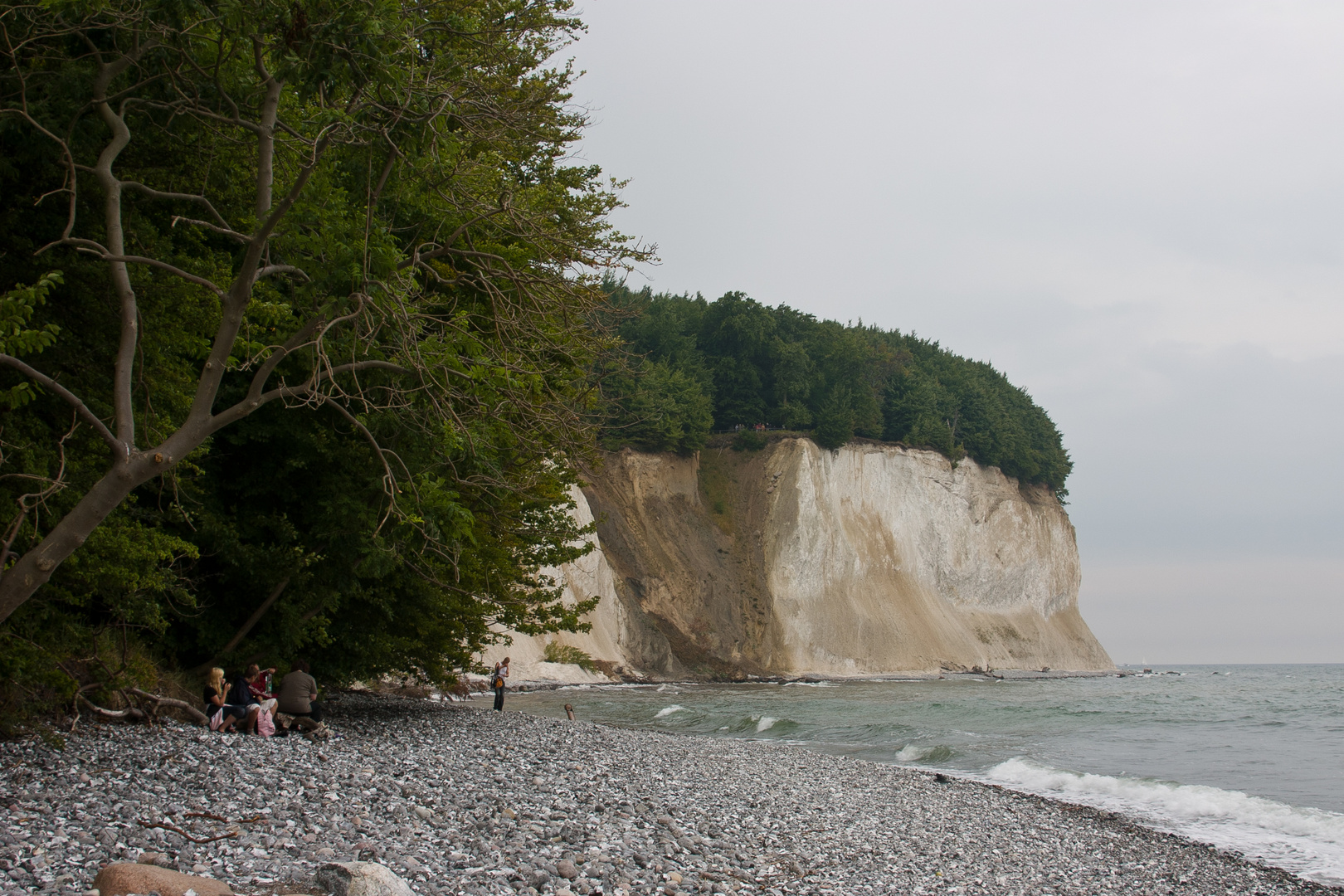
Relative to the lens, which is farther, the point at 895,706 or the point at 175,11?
the point at 895,706

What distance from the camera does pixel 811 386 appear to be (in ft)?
247

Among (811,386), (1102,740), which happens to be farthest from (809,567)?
(1102,740)

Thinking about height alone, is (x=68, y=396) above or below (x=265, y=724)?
above

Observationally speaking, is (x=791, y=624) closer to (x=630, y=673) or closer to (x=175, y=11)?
(x=630, y=673)

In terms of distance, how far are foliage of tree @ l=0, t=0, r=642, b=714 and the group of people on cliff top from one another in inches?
29.3

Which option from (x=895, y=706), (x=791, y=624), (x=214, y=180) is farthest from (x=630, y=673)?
(x=214, y=180)

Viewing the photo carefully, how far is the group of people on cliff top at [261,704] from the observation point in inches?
436

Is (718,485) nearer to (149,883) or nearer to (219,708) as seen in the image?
(219,708)

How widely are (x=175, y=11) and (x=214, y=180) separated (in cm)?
305

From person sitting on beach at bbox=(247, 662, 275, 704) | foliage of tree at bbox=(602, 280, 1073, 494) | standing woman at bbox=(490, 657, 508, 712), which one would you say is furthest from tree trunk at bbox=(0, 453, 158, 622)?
foliage of tree at bbox=(602, 280, 1073, 494)

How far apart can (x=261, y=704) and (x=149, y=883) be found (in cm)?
691

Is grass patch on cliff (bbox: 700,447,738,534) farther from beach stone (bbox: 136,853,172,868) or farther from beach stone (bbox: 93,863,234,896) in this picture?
beach stone (bbox: 93,863,234,896)

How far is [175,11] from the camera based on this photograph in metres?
7.30

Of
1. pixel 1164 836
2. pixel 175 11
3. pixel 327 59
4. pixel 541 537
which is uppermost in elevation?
pixel 175 11
